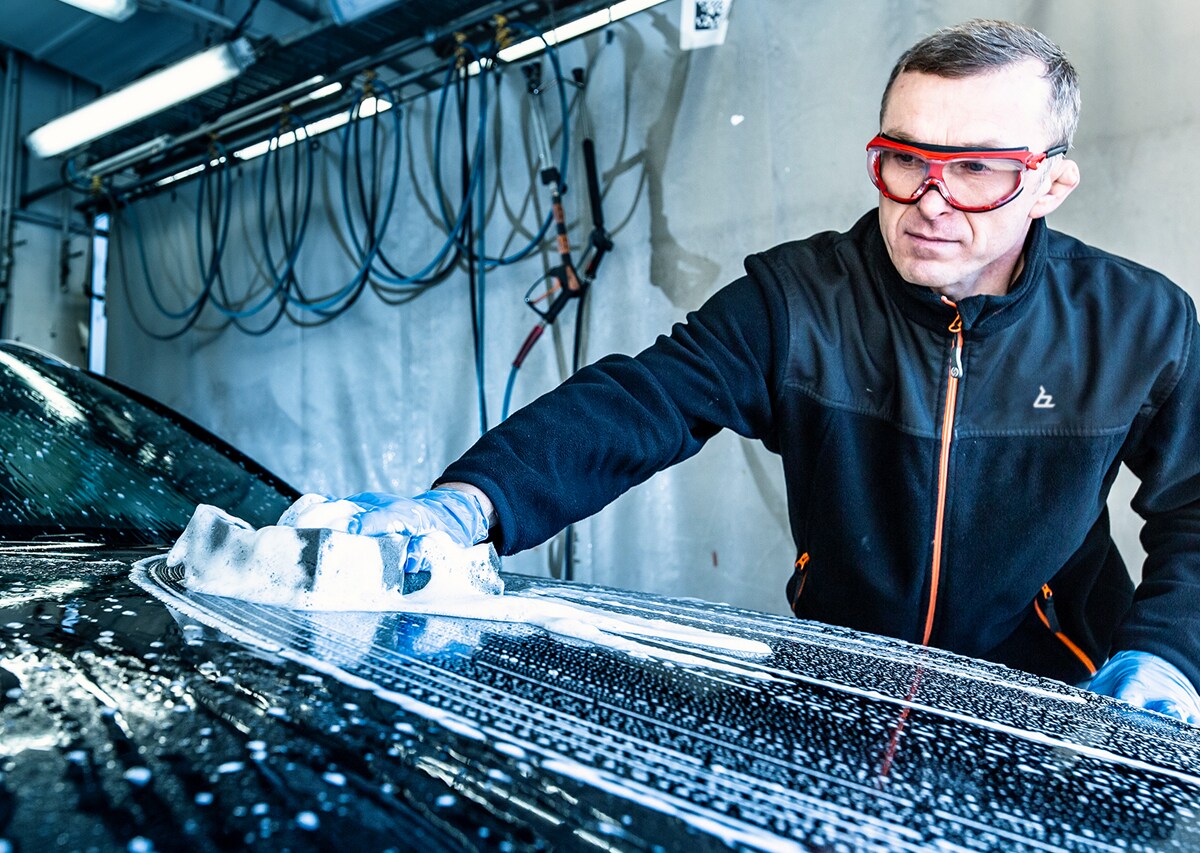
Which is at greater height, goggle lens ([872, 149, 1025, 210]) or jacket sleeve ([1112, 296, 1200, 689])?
goggle lens ([872, 149, 1025, 210])

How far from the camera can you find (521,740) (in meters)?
0.48

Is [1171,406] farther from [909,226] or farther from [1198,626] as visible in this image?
[909,226]

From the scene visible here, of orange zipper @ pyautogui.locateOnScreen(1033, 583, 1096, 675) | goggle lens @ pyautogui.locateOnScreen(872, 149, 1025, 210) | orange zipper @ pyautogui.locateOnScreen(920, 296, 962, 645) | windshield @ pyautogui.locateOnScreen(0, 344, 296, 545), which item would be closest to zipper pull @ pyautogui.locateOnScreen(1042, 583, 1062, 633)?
orange zipper @ pyautogui.locateOnScreen(1033, 583, 1096, 675)

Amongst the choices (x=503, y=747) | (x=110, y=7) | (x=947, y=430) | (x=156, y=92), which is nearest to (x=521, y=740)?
(x=503, y=747)

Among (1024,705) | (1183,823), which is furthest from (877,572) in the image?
(1183,823)

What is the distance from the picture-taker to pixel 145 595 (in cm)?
81

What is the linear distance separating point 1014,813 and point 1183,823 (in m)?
0.10

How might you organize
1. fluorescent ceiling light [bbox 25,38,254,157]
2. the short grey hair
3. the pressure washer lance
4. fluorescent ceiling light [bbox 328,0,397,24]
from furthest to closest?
fluorescent ceiling light [bbox 25,38,254,157], the pressure washer lance, fluorescent ceiling light [bbox 328,0,397,24], the short grey hair

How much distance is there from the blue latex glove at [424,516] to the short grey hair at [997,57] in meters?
0.91

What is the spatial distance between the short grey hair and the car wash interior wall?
1.25 meters

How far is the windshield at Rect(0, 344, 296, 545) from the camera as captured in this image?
1.32 metres

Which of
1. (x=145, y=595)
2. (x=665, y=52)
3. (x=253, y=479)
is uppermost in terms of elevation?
(x=665, y=52)

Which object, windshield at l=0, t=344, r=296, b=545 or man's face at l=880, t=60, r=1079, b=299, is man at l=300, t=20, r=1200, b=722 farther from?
windshield at l=0, t=344, r=296, b=545

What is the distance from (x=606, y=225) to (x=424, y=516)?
102 inches
